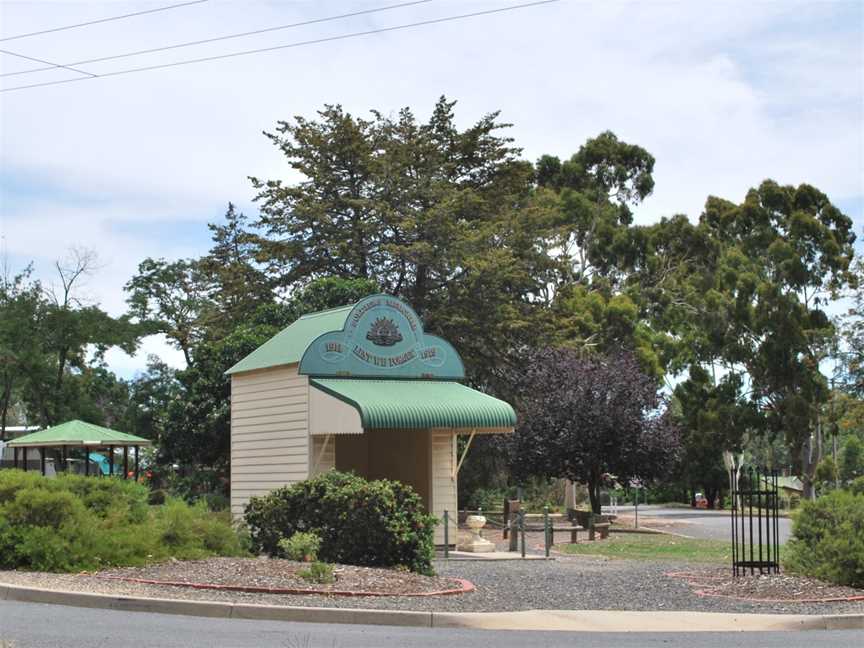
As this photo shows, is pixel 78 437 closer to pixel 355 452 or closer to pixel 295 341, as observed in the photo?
pixel 355 452

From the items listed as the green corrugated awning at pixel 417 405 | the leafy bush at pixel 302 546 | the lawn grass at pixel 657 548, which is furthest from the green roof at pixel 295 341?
the leafy bush at pixel 302 546

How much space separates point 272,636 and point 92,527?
525cm

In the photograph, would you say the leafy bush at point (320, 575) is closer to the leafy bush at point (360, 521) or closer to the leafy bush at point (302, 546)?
the leafy bush at point (302, 546)

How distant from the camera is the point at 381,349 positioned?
24.1 meters

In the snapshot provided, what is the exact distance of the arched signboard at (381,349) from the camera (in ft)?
77.1

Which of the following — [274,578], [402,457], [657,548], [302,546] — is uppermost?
[402,457]

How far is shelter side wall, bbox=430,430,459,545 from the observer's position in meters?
24.6

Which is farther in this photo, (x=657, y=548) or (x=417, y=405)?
(x=657, y=548)

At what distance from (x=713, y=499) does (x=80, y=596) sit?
169 ft

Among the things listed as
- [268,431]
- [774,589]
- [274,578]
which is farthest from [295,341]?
[774,589]

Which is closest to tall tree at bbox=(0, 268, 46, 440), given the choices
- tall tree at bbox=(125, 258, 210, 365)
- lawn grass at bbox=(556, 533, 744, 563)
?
tall tree at bbox=(125, 258, 210, 365)

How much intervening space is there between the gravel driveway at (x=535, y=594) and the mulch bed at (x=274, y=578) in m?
0.24

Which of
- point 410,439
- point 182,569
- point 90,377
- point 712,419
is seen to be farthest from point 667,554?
point 90,377

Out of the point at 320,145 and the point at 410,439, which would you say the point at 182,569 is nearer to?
the point at 410,439
